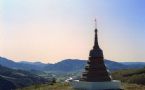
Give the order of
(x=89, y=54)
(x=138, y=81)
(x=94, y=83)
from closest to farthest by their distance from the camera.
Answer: (x=94, y=83) < (x=89, y=54) < (x=138, y=81)

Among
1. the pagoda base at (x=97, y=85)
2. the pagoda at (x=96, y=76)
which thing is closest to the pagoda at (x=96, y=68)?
the pagoda at (x=96, y=76)

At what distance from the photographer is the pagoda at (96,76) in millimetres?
49500

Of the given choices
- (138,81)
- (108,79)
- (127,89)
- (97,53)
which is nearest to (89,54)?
(97,53)

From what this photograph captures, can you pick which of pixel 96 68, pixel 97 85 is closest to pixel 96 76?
pixel 96 68

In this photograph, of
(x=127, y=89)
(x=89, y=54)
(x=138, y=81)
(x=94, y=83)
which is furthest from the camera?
(x=138, y=81)

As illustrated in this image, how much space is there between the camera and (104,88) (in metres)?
49.5

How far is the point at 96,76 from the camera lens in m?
50.4

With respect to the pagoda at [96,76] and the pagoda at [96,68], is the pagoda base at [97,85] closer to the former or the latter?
the pagoda at [96,76]

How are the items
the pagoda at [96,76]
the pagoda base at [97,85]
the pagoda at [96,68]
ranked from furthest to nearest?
the pagoda at [96,68] → the pagoda at [96,76] → the pagoda base at [97,85]

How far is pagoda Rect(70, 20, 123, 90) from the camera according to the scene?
4950 centimetres

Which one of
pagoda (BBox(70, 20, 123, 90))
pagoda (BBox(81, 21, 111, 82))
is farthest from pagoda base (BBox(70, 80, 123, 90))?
pagoda (BBox(81, 21, 111, 82))

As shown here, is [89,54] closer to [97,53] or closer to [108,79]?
[97,53]

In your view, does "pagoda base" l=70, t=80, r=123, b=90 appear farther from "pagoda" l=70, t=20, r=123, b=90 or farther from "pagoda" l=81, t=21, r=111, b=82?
"pagoda" l=81, t=21, r=111, b=82

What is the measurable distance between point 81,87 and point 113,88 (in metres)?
3.92
